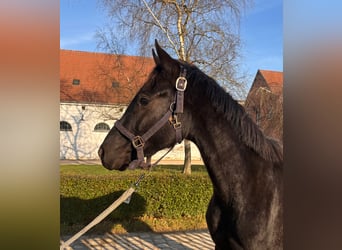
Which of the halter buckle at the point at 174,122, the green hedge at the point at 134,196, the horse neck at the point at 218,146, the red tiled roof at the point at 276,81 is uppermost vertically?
the red tiled roof at the point at 276,81

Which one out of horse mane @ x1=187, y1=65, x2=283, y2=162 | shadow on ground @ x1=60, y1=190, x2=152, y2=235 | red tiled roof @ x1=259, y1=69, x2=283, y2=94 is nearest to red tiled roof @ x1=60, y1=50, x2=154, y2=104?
shadow on ground @ x1=60, y1=190, x2=152, y2=235

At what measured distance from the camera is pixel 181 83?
2.09m

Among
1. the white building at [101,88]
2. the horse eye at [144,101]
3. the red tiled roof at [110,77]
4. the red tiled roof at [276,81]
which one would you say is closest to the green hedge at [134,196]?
the white building at [101,88]

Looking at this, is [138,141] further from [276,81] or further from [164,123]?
[276,81]

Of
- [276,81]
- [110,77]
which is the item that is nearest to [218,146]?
[276,81]

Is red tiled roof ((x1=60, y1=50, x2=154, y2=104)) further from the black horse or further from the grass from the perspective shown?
the black horse

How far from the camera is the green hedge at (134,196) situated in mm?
6086

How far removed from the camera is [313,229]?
686 mm

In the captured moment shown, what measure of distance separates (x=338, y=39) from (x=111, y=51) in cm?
756

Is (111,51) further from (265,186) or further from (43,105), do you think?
(43,105)

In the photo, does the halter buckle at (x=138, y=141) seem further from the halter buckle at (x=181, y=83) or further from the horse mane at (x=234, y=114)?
the horse mane at (x=234, y=114)

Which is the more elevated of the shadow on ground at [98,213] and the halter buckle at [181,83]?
the halter buckle at [181,83]

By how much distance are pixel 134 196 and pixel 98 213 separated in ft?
2.72

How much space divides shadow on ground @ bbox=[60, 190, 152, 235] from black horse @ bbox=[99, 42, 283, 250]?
14.5 ft
